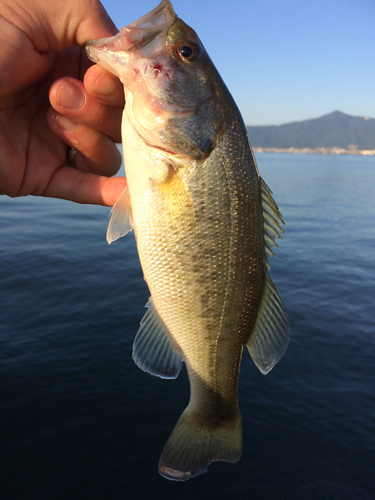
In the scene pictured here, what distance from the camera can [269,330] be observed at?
275 centimetres

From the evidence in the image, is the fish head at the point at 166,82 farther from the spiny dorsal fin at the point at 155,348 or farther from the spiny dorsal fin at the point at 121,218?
the spiny dorsal fin at the point at 155,348

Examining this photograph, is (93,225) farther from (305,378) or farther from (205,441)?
(205,441)

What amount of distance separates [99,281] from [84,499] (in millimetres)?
8036

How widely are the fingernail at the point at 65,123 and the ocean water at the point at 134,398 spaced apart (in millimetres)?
5529

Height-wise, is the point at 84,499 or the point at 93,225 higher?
the point at 93,225

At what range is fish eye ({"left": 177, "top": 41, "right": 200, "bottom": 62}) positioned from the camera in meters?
2.30

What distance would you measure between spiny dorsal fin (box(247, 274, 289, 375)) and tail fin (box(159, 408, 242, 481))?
0.61m

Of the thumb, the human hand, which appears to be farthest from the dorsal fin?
the thumb

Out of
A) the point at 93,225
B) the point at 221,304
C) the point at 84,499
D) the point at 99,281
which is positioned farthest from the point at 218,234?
the point at 93,225

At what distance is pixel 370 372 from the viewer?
28.9ft

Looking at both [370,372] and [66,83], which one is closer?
[66,83]

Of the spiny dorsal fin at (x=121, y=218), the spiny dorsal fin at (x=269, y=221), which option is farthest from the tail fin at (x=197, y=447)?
the spiny dorsal fin at (x=121, y=218)

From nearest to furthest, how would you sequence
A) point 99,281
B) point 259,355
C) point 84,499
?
point 259,355 < point 84,499 < point 99,281

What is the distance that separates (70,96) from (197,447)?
306 cm
